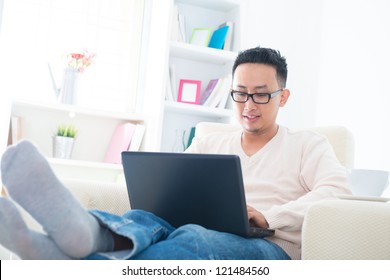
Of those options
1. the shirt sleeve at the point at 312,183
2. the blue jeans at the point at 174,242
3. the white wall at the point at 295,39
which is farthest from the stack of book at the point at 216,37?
the blue jeans at the point at 174,242

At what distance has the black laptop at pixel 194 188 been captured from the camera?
115 cm

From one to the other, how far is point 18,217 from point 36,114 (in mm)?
2243

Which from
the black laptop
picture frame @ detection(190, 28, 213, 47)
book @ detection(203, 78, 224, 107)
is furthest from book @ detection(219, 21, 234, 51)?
the black laptop

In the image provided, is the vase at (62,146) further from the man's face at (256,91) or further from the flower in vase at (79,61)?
the man's face at (256,91)

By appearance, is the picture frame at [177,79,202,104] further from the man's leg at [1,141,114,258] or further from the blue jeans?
the man's leg at [1,141,114,258]

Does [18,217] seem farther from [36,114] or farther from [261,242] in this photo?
[36,114]

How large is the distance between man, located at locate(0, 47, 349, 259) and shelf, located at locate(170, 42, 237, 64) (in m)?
1.31

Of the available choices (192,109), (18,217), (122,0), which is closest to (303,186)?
(18,217)

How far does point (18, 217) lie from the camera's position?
90 centimetres

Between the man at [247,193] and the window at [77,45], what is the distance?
1.58 metres

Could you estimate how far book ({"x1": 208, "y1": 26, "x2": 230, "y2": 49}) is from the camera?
3.20 m

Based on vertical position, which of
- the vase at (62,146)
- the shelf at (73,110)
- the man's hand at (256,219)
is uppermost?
the shelf at (73,110)

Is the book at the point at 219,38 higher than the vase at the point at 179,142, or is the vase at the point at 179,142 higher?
the book at the point at 219,38

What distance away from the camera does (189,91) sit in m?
3.19
